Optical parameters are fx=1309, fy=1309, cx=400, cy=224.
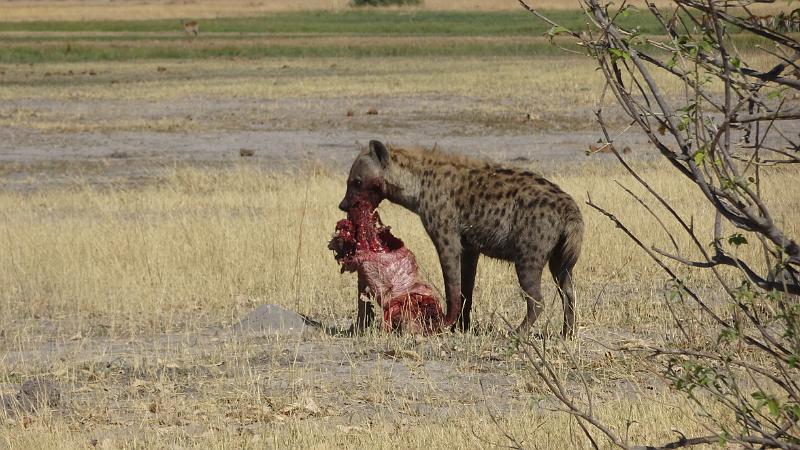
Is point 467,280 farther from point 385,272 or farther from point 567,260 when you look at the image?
point 567,260

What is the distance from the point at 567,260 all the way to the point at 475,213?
652mm

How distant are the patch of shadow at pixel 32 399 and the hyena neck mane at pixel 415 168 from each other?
8.51 ft

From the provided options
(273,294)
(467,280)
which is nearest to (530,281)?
(467,280)

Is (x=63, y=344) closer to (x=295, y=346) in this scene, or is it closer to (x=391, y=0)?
(x=295, y=346)

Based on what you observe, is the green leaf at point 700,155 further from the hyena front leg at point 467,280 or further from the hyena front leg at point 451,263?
the hyena front leg at point 467,280

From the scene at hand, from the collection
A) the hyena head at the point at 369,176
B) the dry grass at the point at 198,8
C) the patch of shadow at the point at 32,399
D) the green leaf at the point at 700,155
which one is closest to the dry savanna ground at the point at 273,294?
the patch of shadow at the point at 32,399

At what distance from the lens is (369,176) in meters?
8.53

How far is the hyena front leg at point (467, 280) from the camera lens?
28.1ft

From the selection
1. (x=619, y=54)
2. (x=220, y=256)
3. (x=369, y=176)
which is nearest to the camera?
(x=619, y=54)

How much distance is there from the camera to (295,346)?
8258mm

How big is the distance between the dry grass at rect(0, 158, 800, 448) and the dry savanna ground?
0.02 meters

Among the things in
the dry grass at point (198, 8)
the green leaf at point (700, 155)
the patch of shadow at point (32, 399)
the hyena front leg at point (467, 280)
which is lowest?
the dry grass at point (198, 8)

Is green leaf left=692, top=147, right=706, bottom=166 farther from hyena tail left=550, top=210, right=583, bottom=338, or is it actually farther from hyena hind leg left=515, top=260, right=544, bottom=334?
hyena hind leg left=515, top=260, right=544, bottom=334

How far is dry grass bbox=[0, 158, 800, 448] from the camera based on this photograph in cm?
643
